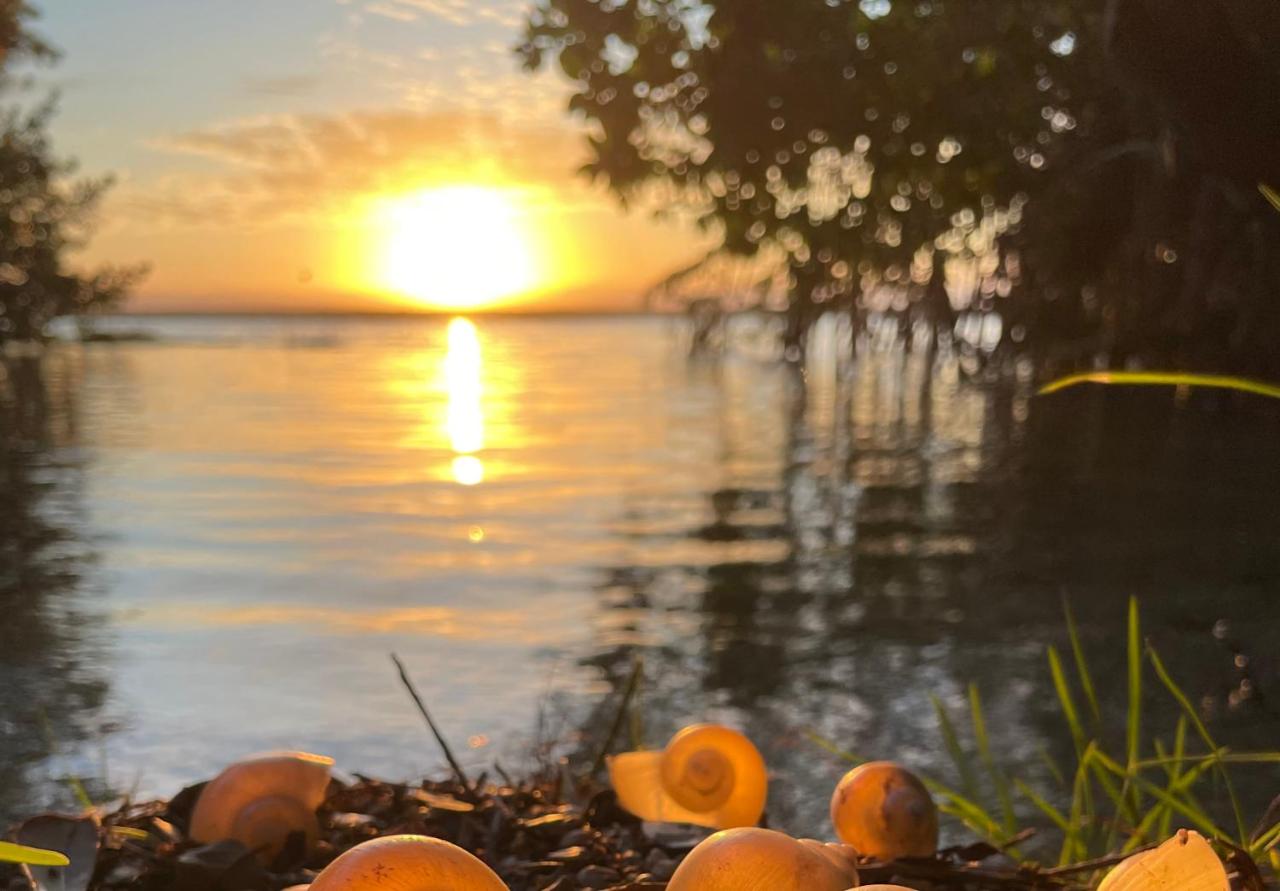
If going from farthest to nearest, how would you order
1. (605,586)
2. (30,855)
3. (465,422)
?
(465,422) → (605,586) → (30,855)

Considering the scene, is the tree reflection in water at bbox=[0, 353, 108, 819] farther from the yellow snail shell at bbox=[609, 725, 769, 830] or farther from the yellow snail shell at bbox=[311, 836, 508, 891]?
the yellow snail shell at bbox=[311, 836, 508, 891]

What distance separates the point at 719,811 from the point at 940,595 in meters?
6.07

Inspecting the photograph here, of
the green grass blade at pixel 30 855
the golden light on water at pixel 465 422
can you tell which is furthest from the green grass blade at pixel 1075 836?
the golden light on water at pixel 465 422

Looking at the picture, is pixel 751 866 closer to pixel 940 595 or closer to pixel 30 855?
pixel 30 855

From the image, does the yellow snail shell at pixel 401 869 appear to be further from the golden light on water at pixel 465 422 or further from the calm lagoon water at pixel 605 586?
the golden light on water at pixel 465 422

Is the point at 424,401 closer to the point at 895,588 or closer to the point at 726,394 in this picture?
the point at 726,394

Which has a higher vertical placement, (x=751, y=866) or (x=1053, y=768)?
(x=751, y=866)

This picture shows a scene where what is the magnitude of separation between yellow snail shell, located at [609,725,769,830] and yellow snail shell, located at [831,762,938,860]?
0.40ft

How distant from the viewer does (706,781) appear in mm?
1594

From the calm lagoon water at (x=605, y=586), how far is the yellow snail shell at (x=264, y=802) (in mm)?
578

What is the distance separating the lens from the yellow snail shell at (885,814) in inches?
58.7

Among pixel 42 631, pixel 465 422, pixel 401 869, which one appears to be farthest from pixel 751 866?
pixel 465 422

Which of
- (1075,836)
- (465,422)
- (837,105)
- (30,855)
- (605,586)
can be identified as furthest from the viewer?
(465,422)

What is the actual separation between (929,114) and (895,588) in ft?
9.90
